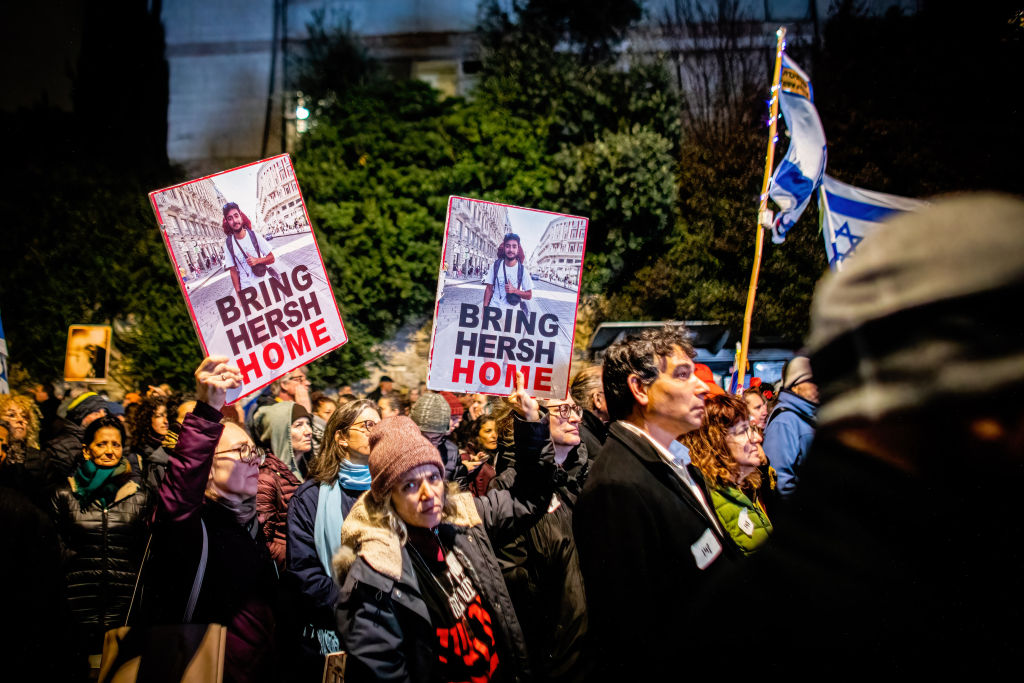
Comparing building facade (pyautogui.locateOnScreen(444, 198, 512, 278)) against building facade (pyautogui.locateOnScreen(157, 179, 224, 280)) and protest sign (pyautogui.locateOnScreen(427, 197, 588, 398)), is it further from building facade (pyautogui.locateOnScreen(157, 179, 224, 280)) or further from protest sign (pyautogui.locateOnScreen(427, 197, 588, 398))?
building facade (pyautogui.locateOnScreen(157, 179, 224, 280))

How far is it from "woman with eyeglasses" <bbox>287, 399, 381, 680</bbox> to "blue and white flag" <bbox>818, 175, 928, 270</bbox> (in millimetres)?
6543

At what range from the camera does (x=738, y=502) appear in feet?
12.1

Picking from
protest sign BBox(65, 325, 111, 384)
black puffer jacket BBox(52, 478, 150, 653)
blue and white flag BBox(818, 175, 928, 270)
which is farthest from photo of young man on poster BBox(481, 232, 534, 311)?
protest sign BBox(65, 325, 111, 384)

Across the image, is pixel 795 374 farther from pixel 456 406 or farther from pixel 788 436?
pixel 456 406

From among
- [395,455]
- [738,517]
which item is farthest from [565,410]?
[395,455]

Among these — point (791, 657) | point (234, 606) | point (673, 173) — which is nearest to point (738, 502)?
point (234, 606)

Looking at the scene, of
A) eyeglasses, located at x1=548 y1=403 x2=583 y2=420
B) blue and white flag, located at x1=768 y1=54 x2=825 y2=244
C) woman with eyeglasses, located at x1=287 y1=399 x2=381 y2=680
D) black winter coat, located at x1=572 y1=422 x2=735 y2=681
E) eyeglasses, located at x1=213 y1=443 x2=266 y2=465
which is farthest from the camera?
blue and white flag, located at x1=768 y1=54 x2=825 y2=244

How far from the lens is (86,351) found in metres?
13.4

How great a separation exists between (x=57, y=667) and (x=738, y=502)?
3328 mm

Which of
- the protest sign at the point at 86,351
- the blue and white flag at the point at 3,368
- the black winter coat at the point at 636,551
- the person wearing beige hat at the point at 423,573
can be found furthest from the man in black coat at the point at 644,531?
the protest sign at the point at 86,351

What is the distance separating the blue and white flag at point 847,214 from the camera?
8062 mm

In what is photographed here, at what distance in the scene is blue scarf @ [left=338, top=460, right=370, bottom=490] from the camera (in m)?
3.86

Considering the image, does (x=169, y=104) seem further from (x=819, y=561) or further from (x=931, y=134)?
(x=819, y=561)

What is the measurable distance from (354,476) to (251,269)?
134 cm
